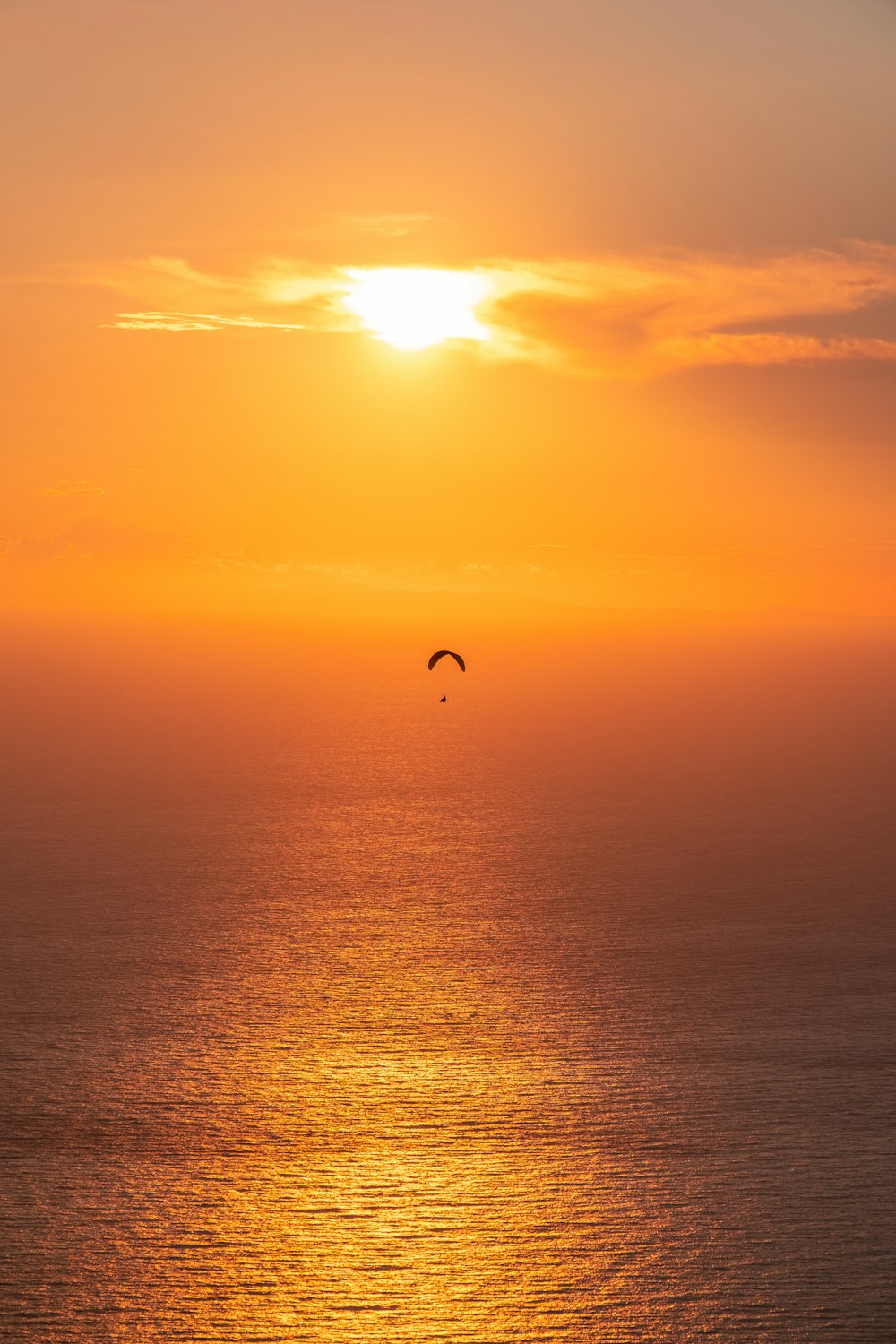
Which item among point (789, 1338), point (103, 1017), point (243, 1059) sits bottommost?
point (789, 1338)

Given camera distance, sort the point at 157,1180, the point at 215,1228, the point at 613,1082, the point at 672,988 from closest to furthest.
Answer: the point at 215,1228 → the point at 157,1180 → the point at 613,1082 → the point at 672,988

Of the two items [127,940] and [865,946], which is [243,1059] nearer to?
[127,940]

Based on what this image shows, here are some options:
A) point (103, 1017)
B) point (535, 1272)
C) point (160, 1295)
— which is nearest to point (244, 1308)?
point (160, 1295)

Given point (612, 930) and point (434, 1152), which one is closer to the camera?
point (434, 1152)

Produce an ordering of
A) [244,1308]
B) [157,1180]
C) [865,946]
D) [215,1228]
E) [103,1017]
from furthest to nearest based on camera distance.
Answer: [865,946]
[103,1017]
[157,1180]
[215,1228]
[244,1308]

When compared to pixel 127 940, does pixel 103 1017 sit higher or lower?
lower

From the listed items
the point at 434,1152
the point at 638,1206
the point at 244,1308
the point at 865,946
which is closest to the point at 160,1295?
the point at 244,1308

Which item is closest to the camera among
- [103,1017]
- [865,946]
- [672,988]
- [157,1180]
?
[157,1180]

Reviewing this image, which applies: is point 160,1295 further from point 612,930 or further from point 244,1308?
point 612,930

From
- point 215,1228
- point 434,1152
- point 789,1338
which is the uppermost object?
point 434,1152
